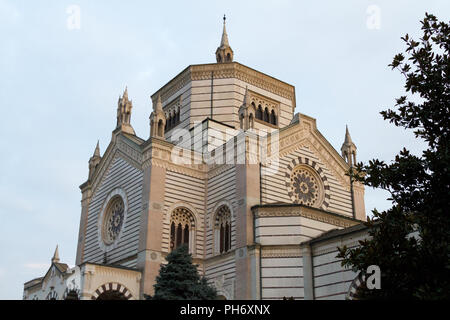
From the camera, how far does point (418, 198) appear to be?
32.1 feet

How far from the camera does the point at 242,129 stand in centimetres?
2956

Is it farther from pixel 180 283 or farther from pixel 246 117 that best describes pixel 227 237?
pixel 180 283

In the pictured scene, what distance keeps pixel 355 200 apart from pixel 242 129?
8825mm

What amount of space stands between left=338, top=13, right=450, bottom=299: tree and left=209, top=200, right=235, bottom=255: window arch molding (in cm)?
1799

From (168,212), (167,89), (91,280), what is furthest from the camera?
(167,89)

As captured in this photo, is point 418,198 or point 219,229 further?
point 219,229

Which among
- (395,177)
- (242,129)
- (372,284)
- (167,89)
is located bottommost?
(372,284)

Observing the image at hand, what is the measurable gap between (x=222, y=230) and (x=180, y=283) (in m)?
8.92

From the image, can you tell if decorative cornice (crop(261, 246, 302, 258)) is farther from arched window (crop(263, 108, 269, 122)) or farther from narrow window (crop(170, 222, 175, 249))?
arched window (crop(263, 108, 269, 122))

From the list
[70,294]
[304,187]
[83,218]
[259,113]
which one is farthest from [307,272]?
[83,218]

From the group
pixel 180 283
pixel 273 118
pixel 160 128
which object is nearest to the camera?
pixel 180 283
